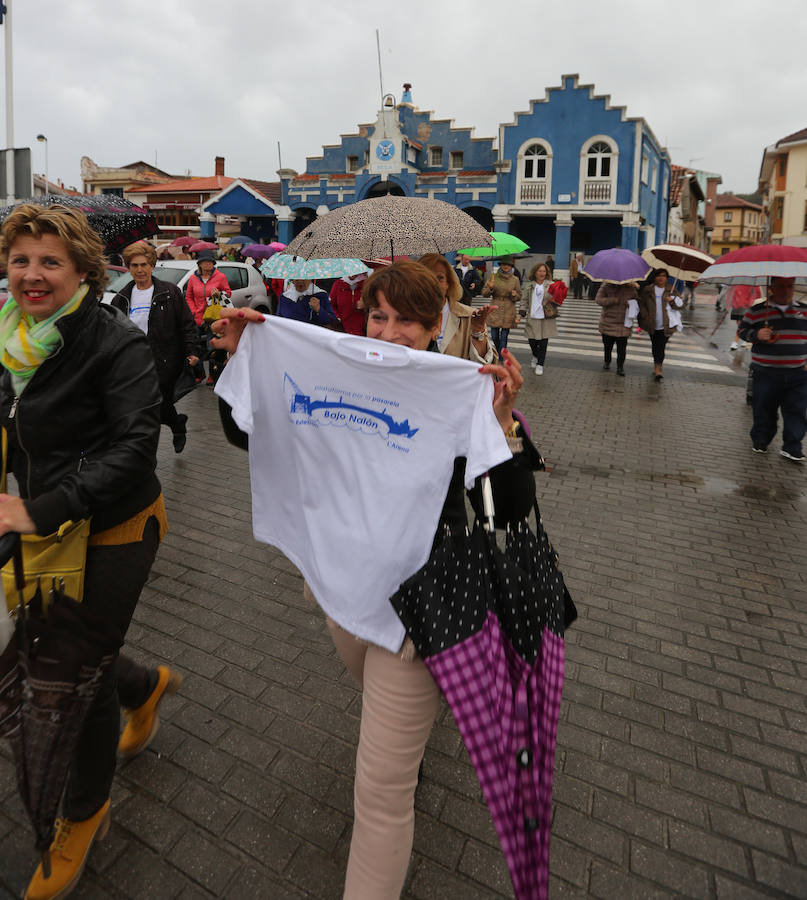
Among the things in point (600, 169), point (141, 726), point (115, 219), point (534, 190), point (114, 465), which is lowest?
point (141, 726)

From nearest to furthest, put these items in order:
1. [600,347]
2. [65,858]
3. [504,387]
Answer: [504,387] < [65,858] < [600,347]

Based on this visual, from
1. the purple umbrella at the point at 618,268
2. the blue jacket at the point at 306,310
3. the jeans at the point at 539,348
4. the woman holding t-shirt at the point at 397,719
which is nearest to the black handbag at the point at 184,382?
the blue jacket at the point at 306,310

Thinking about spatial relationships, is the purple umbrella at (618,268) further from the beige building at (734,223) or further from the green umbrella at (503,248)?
the beige building at (734,223)

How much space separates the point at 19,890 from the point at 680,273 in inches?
454

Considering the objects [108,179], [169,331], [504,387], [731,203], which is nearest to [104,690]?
[504,387]

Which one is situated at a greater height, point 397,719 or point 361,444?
point 361,444

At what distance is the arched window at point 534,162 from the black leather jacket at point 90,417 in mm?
35365

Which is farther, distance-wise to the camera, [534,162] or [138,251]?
[534,162]

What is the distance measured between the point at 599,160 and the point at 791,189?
2705cm

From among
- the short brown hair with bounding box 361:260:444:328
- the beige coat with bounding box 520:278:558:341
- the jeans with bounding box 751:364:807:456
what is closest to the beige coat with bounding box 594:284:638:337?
the beige coat with bounding box 520:278:558:341

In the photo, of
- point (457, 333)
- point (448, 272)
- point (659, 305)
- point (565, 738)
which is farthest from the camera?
point (659, 305)

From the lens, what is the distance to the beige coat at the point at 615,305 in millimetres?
11594

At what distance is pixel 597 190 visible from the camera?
33031mm

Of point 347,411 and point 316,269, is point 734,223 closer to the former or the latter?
point 316,269
